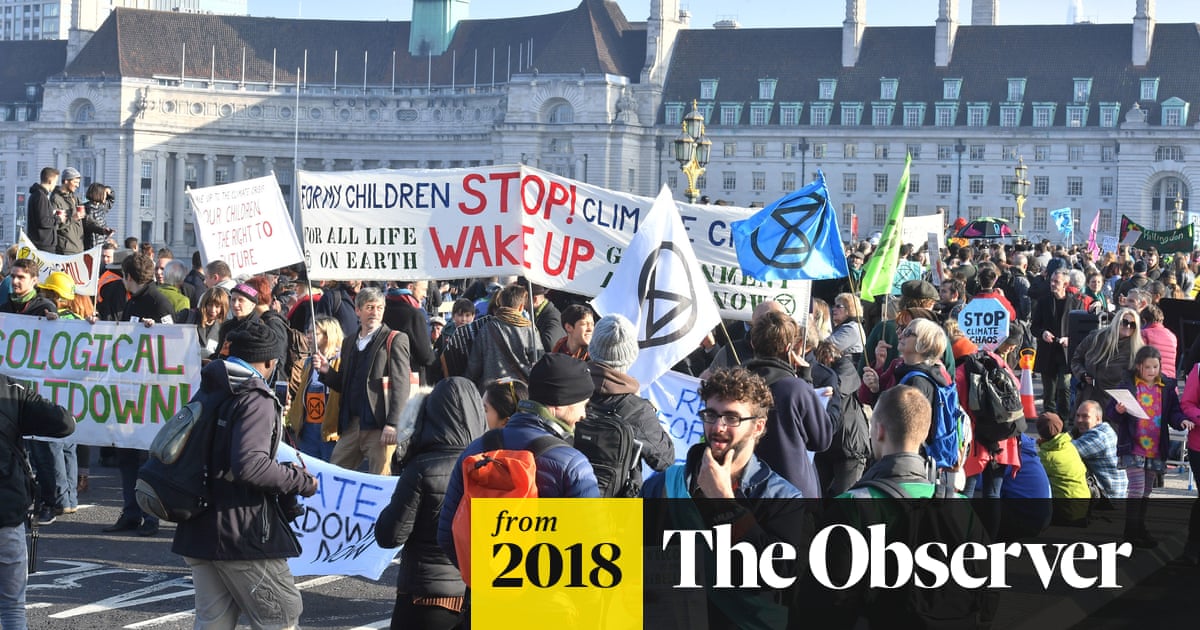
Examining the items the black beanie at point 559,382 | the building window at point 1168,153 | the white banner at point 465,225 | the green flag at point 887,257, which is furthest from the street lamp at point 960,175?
the black beanie at point 559,382

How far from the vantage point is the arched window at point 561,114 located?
336ft


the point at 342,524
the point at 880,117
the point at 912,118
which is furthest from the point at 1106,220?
the point at 342,524

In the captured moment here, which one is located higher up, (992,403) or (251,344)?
(251,344)

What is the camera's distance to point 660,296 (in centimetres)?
920

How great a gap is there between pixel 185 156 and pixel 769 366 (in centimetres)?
10816

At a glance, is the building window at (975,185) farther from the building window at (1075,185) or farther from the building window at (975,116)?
the building window at (1075,185)

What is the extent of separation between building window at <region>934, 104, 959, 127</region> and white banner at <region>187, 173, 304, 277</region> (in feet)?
277

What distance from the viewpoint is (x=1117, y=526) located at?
12.2 meters

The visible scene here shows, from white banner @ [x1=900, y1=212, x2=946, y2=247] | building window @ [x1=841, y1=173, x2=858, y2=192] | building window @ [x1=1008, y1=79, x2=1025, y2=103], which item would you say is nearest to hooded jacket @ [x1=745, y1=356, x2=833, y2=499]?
white banner @ [x1=900, y1=212, x2=946, y2=247]

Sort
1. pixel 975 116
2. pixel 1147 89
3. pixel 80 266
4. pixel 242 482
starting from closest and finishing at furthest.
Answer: pixel 242 482
pixel 80 266
pixel 1147 89
pixel 975 116

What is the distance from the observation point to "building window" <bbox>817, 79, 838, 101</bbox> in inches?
3839

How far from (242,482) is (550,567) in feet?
6.33

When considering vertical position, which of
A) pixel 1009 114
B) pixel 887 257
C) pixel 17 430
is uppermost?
pixel 1009 114

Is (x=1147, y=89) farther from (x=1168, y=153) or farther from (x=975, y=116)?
(x=975, y=116)
